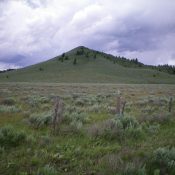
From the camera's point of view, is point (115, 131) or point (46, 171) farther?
point (115, 131)

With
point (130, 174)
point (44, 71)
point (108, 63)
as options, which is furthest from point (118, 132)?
point (108, 63)

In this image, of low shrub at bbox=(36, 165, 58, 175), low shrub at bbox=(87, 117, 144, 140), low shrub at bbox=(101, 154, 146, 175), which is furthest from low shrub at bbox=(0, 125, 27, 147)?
low shrub at bbox=(101, 154, 146, 175)

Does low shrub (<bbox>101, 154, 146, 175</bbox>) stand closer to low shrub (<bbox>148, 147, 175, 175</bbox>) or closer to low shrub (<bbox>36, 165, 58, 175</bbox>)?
low shrub (<bbox>148, 147, 175, 175</bbox>)

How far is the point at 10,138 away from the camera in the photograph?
855 cm

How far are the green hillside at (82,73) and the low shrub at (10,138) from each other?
4066 inches

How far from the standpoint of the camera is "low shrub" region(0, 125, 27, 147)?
8.38 meters

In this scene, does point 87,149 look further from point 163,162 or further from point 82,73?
point 82,73

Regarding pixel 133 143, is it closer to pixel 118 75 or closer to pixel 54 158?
pixel 54 158

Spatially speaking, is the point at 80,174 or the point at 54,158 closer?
the point at 80,174

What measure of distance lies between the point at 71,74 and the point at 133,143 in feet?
394

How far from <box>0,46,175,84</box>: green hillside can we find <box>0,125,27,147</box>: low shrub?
103 m

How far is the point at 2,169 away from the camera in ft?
20.7

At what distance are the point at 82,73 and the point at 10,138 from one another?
124m

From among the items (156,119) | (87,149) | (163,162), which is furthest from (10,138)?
(156,119)
